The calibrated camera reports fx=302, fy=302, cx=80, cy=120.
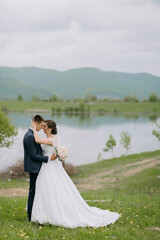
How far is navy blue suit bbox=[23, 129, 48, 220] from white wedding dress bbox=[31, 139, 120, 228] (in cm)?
14

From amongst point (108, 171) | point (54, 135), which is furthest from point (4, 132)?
point (54, 135)

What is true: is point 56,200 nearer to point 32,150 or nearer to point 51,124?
point 32,150

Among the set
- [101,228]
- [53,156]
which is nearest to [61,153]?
[53,156]

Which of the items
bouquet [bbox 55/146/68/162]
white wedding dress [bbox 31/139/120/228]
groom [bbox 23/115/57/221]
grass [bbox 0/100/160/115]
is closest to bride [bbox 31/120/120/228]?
white wedding dress [bbox 31/139/120/228]

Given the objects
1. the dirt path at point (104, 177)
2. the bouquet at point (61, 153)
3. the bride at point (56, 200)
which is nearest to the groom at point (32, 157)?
the bride at point (56, 200)

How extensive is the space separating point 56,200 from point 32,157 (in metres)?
1.15

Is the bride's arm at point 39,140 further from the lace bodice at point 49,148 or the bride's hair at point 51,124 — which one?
the bride's hair at point 51,124

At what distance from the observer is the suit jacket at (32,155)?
23.4 ft

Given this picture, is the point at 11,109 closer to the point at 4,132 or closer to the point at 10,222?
the point at 4,132

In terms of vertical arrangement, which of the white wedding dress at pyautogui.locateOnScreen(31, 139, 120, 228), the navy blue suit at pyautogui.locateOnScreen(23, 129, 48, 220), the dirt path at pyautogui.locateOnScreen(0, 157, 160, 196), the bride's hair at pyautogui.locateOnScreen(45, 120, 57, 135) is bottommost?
the dirt path at pyautogui.locateOnScreen(0, 157, 160, 196)

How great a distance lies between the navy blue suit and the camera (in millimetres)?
7137

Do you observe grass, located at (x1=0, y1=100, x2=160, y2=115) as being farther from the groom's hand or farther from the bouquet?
the bouquet

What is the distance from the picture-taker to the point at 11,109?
109500 mm

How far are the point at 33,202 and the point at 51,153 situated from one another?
49.1 inches
